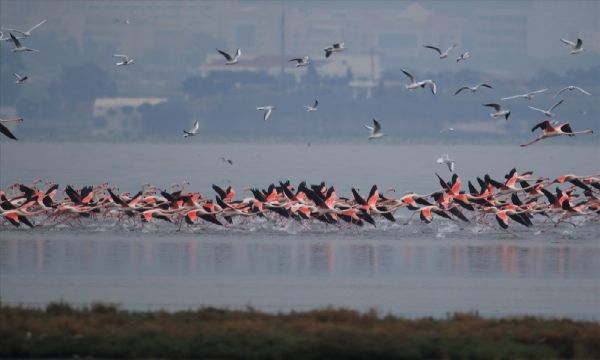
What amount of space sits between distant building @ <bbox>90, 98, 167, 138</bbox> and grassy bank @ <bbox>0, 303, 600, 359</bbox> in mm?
116671

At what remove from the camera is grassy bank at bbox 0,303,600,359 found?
15.8 metres

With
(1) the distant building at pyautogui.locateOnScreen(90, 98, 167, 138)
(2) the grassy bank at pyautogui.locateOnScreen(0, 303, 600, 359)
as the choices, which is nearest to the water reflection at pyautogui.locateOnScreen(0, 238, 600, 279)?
(2) the grassy bank at pyautogui.locateOnScreen(0, 303, 600, 359)

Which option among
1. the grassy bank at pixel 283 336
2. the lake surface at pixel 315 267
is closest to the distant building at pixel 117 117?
the lake surface at pixel 315 267

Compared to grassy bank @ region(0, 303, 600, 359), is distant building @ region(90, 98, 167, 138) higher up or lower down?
higher up

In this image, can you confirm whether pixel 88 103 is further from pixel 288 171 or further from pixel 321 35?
pixel 288 171

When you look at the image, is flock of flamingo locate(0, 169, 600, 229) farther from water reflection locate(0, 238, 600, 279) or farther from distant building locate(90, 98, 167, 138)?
distant building locate(90, 98, 167, 138)

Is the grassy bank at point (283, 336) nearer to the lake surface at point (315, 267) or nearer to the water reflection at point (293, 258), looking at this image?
the lake surface at point (315, 267)

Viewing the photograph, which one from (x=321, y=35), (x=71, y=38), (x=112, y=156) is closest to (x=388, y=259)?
(x=112, y=156)

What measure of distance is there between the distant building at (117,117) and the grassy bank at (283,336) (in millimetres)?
116671

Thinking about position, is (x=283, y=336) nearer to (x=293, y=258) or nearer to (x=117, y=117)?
(x=293, y=258)

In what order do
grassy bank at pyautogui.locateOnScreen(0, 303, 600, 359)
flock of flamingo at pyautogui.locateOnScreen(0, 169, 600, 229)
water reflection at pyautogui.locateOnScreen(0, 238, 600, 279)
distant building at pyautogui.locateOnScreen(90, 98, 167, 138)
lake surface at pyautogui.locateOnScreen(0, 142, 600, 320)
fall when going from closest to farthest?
grassy bank at pyautogui.locateOnScreen(0, 303, 600, 359) < lake surface at pyautogui.locateOnScreen(0, 142, 600, 320) < water reflection at pyautogui.locateOnScreen(0, 238, 600, 279) < flock of flamingo at pyautogui.locateOnScreen(0, 169, 600, 229) < distant building at pyautogui.locateOnScreen(90, 98, 167, 138)

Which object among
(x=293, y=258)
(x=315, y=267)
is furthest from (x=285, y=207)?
(x=315, y=267)

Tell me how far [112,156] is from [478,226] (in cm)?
5188

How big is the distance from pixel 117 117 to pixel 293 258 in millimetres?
113176
